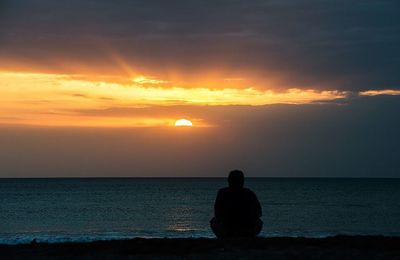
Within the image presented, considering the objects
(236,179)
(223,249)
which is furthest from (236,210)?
(223,249)

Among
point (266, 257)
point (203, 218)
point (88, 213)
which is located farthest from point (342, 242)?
point (88, 213)

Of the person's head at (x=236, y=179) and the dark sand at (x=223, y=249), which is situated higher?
the person's head at (x=236, y=179)

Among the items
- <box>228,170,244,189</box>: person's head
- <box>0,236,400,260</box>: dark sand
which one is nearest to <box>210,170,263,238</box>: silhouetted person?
<box>228,170,244,189</box>: person's head

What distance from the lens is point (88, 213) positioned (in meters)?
60.1

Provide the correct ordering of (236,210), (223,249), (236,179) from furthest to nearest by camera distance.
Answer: (236,210) < (236,179) < (223,249)

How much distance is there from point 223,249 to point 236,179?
1.95m

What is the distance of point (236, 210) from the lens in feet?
39.7

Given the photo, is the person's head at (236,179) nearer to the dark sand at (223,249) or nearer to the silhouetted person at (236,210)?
the silhouetted person at (236,210)

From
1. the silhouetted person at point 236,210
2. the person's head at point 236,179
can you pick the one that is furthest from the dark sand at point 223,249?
the person's head at point 236,179

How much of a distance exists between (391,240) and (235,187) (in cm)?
292

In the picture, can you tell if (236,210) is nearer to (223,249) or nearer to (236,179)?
(236,179)

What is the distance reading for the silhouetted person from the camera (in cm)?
1207

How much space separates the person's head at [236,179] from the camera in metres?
11.9

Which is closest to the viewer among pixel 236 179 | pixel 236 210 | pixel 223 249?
pixel 223 249
